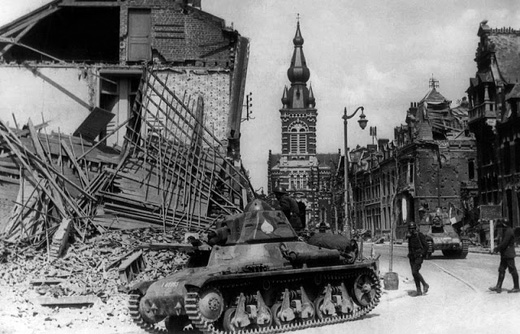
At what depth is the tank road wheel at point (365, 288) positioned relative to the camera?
13.1m

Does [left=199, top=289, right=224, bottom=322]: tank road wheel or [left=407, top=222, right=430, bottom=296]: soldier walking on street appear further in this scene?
[left=407, top=222, right=430, bottom=296]: soldier walking on street

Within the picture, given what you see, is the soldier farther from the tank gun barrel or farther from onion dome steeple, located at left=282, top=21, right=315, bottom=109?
onion dome steeple, located at left=282, top=21, right=315, bottom=109

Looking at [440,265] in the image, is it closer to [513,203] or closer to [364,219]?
[513,203]

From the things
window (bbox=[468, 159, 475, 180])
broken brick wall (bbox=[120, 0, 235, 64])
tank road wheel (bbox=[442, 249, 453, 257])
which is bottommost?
tank road wheel (bbox=[442, 249, 453, 257])

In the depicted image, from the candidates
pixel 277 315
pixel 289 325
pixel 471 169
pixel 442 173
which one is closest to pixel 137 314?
pixel 277 315

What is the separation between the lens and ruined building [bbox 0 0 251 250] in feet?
58.9

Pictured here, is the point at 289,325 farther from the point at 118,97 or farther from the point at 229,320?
the point at 118,97

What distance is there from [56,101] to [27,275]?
1180 cm

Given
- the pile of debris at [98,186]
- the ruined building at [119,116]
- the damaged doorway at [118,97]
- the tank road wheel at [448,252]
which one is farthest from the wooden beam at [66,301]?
the tank road wheel at [448,252]

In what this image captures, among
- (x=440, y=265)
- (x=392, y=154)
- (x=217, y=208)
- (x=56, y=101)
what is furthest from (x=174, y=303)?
(x=392, y=154)

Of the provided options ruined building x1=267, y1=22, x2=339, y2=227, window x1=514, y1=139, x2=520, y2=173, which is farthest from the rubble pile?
ruined building x1=267, y1=22, x2=339, y2=227

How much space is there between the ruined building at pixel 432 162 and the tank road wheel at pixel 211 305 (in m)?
43.8

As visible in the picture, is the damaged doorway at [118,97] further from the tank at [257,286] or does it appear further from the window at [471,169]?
the window at [471,169]

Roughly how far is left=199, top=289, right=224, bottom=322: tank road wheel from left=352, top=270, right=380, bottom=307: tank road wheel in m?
3.33
